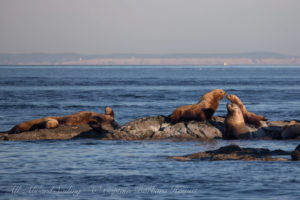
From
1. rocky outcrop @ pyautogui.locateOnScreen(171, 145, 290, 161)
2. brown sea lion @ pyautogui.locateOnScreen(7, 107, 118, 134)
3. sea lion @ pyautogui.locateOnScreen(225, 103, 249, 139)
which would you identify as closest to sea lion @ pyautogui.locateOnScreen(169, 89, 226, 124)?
sea lion @ pyautogui.locateOnScreen(225, 103, 249, 139)

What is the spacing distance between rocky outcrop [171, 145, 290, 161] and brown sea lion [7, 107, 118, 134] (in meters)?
7.44

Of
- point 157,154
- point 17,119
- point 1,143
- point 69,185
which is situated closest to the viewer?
point 69,185

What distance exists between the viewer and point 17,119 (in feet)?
102

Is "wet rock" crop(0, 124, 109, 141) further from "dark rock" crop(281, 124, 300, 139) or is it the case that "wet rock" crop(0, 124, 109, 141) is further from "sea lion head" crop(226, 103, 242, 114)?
"dark rock" crop(281, 124, 300, 139)

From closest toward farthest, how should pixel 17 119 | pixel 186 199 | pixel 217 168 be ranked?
pixel 186 199 → pixel 217 168 → pixel 17 119

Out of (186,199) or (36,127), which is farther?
(36,127)

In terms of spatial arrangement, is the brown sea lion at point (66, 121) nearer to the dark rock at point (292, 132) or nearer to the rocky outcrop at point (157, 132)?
the rocky outcrop at point (157, 132)

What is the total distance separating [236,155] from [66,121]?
30.3 ft

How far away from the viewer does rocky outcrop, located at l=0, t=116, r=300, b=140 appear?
2208 centimetres

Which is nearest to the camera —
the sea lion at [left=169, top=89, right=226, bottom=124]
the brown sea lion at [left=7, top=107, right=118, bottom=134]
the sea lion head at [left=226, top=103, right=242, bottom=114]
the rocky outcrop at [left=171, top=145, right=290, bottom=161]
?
the rocky outcrop at [left=171, top=145, right=290, bottom=161]

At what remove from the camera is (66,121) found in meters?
23.5

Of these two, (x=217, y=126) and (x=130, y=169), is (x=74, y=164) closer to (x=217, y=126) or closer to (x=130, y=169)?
(x=130, y=169)

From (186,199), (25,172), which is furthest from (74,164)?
(186,199)

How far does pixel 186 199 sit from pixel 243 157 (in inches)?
185
